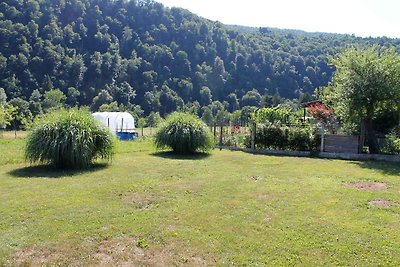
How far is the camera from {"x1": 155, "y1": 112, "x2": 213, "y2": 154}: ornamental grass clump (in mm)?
13773

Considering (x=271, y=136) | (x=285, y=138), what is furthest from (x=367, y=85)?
(x=271, y=136)

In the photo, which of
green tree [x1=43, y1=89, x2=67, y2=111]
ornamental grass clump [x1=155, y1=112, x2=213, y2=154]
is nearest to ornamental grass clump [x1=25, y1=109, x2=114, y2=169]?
ornamental grass clump [x1=155, y1=112, x2=213, y2=154]

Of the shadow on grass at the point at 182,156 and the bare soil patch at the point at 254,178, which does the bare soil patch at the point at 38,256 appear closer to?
the bare soil patch at the point at 254,178

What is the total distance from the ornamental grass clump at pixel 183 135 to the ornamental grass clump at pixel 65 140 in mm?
3916

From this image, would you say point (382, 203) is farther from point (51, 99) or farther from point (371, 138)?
point (51, 99)

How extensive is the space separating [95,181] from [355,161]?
965cm

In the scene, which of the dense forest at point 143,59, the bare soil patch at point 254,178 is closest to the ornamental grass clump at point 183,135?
the bare soil patch at point 254,178

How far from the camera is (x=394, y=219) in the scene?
236 inches

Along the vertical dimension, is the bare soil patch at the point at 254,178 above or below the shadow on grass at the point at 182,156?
below

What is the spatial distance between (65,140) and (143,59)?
7119cm

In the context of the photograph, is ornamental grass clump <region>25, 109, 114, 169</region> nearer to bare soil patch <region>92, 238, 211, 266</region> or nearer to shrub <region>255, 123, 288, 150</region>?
bare soil patch <region>92, 238, 211, 266</region>

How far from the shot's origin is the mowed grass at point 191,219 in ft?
15.0

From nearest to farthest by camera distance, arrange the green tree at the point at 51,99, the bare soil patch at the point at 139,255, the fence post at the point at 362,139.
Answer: the bare soil patch at the point at 139,255 → the fence post at the point at 362,139 → the green tree at the point at 51,99

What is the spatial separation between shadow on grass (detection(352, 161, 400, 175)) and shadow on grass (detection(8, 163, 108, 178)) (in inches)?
328
